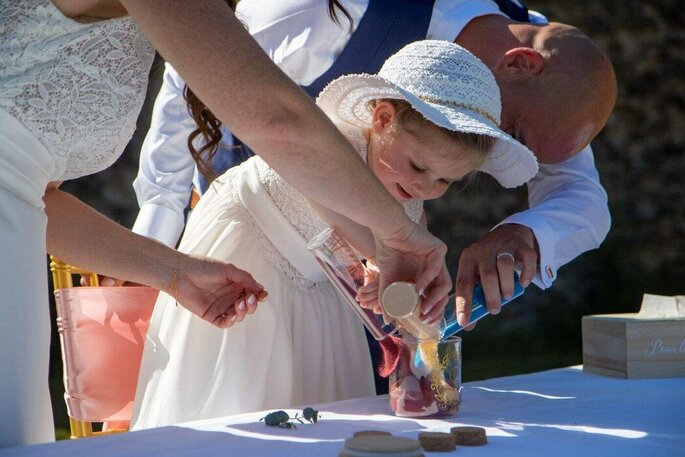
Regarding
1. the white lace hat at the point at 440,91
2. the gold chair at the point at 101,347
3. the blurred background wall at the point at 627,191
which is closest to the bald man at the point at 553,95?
the white lace hat at the point at 440,91

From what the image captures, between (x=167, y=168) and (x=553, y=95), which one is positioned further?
(x=167, y=168)

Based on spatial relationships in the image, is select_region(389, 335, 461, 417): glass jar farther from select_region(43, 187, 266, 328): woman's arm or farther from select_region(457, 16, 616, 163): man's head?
select_region(457, 16, 616, 163): man's head

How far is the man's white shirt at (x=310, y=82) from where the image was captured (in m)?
2.37

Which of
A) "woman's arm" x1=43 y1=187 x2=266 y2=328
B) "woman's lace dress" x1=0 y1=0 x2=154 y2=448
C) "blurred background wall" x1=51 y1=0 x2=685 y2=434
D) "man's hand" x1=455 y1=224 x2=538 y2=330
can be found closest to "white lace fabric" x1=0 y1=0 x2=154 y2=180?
"woman's lace dress" x1=0 y1=0 x2=154 y2=448

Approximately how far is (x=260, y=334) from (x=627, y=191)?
4548 mm

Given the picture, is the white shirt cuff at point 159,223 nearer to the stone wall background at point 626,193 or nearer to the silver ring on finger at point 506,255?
the silver ring on finger at point 506,255

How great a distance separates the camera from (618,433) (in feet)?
5.18

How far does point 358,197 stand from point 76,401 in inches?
43.1

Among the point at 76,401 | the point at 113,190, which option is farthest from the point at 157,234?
the point at 113,190

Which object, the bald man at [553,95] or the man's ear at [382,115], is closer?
the man's ear at [382,115]

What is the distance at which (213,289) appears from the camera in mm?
1942

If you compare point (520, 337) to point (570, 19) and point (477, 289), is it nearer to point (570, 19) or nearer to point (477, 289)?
point (570, 19)

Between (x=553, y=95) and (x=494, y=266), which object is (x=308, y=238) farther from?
(x=553, y=95)

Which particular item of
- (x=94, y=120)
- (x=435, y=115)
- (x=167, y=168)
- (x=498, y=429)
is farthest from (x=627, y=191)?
Answer: (x=94, y=120)
